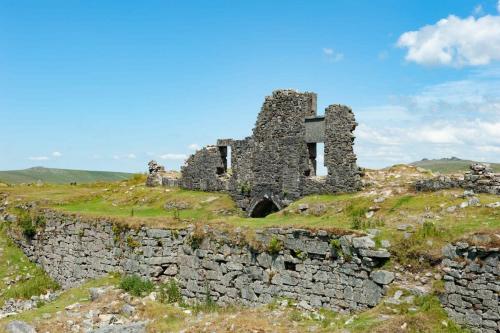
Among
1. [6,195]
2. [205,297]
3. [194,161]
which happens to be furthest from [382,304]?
[6,195]

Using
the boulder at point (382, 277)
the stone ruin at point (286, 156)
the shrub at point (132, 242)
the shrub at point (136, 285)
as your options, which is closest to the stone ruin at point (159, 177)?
the stone ruin at point (286, 156)

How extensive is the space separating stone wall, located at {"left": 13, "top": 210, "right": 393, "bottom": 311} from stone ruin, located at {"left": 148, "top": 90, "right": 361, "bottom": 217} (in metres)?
6.20

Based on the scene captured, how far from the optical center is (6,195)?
1225 inches

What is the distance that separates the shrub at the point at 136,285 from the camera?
55.5 feet

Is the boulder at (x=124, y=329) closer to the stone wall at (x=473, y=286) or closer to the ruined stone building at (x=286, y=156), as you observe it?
the stone wall at (x=473, y=286)

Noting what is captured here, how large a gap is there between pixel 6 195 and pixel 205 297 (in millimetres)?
19682

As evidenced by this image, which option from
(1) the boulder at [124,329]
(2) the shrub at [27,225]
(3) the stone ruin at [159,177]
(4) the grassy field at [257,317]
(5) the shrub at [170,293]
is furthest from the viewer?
(3) the stone ruin at [159,177]

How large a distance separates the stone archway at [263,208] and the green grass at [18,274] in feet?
29.7

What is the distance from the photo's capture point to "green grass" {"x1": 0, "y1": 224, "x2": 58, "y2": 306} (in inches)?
870

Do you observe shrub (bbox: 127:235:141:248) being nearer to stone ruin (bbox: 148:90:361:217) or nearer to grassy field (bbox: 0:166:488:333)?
grassy field (bbox: 0:166:488:333)

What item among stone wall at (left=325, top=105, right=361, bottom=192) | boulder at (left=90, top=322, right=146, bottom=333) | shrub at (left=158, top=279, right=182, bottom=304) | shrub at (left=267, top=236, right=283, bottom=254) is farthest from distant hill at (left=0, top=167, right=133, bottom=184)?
shrub at (left=267, top=236, right=283, bottom=254)

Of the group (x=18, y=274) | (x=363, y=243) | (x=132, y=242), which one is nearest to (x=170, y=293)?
(x=132, y=242)

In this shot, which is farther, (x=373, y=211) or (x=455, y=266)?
(x=373, y=211)

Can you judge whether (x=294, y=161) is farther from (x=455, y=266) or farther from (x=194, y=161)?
(x=455, y=266)
